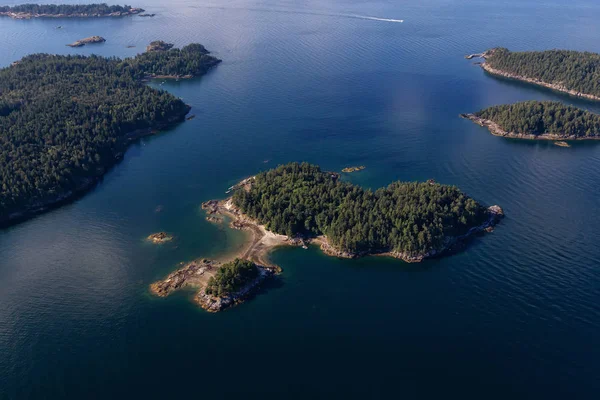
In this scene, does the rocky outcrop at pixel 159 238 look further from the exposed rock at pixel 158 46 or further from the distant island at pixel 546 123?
the exposed rock at pixel 158 46

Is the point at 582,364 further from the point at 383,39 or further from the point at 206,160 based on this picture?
the point at 383,39

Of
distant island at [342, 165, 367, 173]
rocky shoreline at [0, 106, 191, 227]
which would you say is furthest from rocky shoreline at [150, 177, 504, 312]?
rocky shoreline at [0, 106, 191, 227]

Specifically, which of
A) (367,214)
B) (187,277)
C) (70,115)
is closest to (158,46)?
(70,115)

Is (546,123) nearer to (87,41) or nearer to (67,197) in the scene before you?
(67,197)

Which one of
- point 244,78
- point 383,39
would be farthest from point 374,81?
point 383,39

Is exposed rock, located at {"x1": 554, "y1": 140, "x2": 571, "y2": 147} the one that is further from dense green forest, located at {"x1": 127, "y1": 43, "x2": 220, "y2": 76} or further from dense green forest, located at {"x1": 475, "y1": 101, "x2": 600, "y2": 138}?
dense green forest, located at {"x1": 127, "y1": 43, "x2": 220, "y2": 76}

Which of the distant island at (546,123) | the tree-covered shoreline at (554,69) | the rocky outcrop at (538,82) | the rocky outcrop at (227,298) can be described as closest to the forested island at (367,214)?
the rocky outcrop at (227,298)
